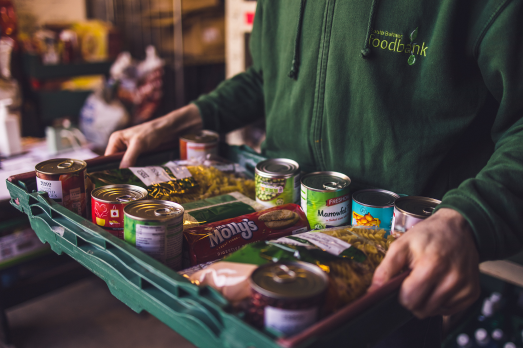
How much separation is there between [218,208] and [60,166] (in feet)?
1.31

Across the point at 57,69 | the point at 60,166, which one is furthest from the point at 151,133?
the point at 57,69

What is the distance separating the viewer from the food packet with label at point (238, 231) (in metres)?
0.89

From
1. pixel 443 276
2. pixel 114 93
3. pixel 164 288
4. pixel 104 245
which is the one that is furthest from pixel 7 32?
pixel 443 276

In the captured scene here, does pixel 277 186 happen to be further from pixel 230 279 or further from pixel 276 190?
pixel 230 279

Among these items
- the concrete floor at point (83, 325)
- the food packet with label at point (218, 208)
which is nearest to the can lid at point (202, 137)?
the food packet with label at point (218, 208)

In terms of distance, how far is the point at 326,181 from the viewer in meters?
1.06

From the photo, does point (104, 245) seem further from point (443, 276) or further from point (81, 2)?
point (81, 2)

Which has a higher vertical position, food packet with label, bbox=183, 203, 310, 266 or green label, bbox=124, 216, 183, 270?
green label, bbox=124, 216, 183, 270

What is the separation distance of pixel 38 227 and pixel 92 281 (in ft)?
6.32

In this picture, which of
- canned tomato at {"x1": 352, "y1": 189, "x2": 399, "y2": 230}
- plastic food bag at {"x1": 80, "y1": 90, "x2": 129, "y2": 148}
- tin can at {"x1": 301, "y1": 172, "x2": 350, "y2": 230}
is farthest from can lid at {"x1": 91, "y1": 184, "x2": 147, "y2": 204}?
plastic food bag at {"x1": 80, "y1": 90, "x2": 129, "y2": 148}

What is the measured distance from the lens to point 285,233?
97 centimetres

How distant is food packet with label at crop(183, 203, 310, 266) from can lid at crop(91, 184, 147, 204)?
0.17m

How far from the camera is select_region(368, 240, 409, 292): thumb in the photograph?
675mm

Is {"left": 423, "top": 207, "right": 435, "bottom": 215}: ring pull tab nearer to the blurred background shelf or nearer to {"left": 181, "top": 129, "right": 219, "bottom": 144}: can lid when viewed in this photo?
{"left": 181, "top": 129, "right": 219, "bottom": 144}: can lid
